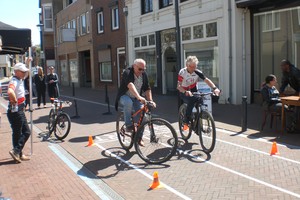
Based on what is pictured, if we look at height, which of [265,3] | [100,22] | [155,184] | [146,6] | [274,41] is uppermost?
[100,22]

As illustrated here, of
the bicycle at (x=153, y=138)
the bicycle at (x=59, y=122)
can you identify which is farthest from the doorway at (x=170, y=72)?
the bicycle at (x=153, y=138)

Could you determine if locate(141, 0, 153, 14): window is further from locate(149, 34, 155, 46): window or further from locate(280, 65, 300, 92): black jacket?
locate(280, 65, 300, 92): black jacket

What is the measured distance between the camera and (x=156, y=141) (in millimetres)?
7031

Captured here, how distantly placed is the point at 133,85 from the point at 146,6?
14.7 meters

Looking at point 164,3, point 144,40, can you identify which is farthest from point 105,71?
point 164,3

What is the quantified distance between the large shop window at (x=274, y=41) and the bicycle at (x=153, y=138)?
763cm

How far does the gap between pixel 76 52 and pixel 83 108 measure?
1909 cm

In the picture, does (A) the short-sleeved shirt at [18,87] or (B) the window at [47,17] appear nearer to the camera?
(A) the short-sleeved shirt at [18,87]

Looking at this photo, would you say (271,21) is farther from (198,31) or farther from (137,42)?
(137,42)

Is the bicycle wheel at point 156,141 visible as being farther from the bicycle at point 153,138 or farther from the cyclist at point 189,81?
the cyclist at point 189,81

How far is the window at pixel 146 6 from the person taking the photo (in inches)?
810

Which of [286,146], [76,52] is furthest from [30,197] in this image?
[76,52]

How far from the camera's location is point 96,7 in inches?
1112

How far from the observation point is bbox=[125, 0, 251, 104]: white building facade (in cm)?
1449
